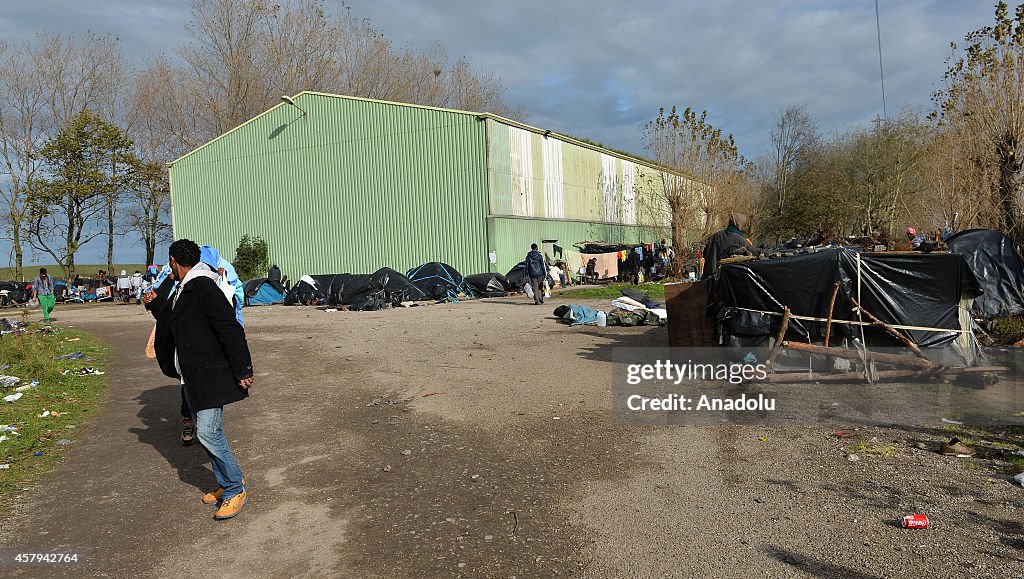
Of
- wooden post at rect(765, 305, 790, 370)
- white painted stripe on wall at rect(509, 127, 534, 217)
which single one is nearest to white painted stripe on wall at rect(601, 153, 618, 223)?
white painted stripe on wall at rect(509, 127, 534, 217)

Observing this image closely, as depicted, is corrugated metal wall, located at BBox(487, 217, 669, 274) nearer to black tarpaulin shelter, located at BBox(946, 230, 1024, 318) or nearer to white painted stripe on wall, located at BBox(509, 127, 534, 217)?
white painted stripe on wall, located at BBox(509, 127, 534, 217)

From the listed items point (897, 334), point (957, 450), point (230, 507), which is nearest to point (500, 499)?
point (230, 507)

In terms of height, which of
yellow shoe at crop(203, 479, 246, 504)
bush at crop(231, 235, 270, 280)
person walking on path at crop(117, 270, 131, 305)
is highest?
bush at crop(231, 235, 270, 280)

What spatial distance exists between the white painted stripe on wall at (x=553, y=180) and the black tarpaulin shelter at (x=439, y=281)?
7.12 metres

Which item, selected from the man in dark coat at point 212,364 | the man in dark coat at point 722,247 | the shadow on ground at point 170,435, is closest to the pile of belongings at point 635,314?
the man in dark coat at point 722,247

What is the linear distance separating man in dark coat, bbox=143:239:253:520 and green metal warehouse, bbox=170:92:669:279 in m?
21.2

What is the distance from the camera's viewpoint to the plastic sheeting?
7.49m

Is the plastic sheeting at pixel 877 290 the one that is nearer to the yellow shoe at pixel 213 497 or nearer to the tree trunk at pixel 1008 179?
the yellow shoe at pixel 213 497

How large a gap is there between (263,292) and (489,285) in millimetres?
9487

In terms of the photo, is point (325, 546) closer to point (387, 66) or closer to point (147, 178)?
point (147, 178)

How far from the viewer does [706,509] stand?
13.6ft

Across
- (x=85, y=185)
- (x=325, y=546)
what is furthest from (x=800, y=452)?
(x=85, y=185)

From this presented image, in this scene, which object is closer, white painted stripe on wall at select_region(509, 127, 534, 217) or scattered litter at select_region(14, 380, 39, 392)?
scattered litter at select_region(14, 380, 39, 392)

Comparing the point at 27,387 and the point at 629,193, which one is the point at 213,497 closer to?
the point at 27,387
